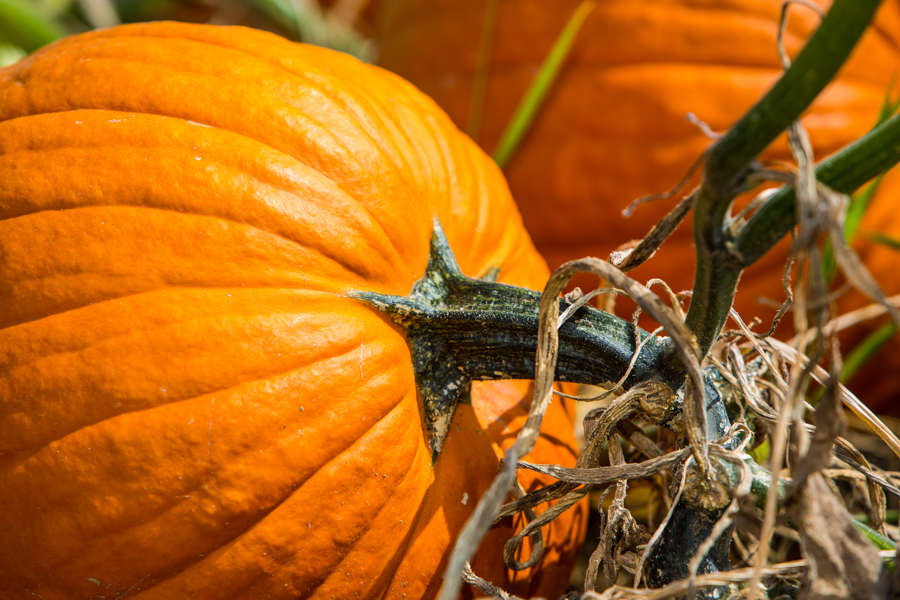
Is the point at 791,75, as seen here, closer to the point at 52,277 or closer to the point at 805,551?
the point at 805,551

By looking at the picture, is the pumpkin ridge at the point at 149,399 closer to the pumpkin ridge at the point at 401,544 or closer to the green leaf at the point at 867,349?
the pumpkin ridge at the point at 401,544

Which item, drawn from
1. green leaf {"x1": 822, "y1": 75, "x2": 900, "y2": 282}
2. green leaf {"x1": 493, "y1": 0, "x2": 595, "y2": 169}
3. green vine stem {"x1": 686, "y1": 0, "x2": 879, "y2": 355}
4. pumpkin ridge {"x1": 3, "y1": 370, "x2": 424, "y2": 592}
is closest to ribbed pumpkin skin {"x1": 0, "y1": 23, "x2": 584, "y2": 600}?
pumpkin ridge {"x1": 3, "y1": 370, "x2": 424, "y2": 592}

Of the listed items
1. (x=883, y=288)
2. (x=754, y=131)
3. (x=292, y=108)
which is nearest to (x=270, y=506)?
(x=292, y=108)

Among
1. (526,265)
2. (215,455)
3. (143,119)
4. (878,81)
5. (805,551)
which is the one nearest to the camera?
(805,551)

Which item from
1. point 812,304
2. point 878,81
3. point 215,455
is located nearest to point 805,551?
point 812,304

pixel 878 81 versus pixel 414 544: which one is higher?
pixel 878 81

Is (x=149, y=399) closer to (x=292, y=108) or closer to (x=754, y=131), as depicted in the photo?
(x=292, y=108)

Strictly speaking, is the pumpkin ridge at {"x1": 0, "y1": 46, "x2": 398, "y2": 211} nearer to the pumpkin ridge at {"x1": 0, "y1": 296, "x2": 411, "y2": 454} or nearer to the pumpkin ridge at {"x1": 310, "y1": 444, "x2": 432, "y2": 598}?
the pumpkin ridge at {"x1": 0, "y1": 296, "x2": 411, "y2": 454}
